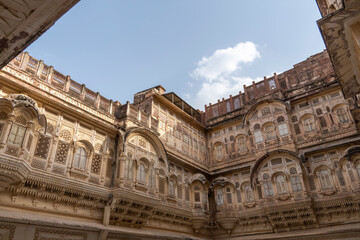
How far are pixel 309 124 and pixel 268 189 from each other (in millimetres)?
4636

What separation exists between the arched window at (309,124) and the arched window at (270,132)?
187 cm

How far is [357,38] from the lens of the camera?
5242 mm

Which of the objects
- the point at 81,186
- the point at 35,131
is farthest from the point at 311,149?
the point at 35,131

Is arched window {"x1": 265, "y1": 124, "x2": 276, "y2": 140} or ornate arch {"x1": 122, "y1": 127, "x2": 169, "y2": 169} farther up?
arched window {"x1": 265, "y1": 124, "x2": 276, "y2": 140}

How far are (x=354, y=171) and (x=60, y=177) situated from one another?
13.6 metres

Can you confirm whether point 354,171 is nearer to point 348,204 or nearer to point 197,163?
point 348,204

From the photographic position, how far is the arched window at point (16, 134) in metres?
8.52

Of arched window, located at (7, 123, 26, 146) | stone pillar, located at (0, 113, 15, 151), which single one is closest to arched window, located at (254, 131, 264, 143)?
arched window, located at (7, 123, 26, 146)

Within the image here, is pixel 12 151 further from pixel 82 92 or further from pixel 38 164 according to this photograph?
pixel 82 92

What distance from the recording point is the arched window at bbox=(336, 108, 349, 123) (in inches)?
585

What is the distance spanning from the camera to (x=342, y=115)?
15.1 metres

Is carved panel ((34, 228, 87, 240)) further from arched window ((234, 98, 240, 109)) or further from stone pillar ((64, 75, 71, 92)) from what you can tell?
arched window ((234, 98, 240, 109))

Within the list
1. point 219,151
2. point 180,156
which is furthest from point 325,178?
point 180,156

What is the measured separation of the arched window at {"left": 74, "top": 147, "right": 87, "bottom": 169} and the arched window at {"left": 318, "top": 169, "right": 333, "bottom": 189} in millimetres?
12159
